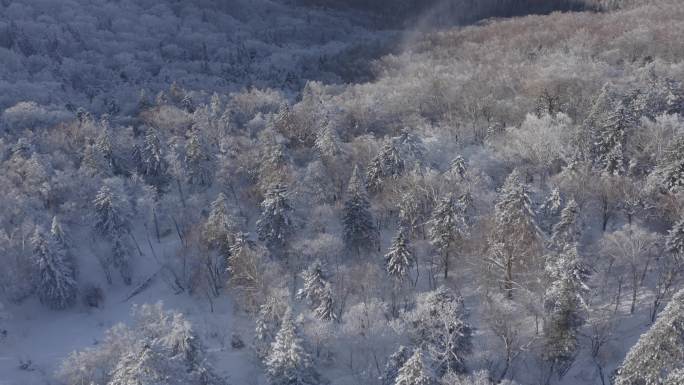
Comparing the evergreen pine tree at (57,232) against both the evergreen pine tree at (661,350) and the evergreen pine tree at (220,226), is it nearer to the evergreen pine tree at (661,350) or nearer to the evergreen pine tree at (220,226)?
the evergreen pine tree at (220,226)

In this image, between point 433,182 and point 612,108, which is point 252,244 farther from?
point 612,108

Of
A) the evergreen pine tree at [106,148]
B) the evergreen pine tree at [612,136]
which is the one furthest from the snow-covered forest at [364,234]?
the evergreen pine tree at [106,148]

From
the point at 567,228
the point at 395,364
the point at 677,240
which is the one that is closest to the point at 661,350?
the point at 567,228

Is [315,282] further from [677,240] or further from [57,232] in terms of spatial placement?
[677,240]

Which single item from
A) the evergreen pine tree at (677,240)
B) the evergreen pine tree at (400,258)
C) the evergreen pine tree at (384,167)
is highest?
the evergreen pine tree at (384,167)

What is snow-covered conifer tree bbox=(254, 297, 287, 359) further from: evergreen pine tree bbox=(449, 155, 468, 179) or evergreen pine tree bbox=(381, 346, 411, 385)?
evergreen pine tree bbox=(449, 155, 468, 179)
